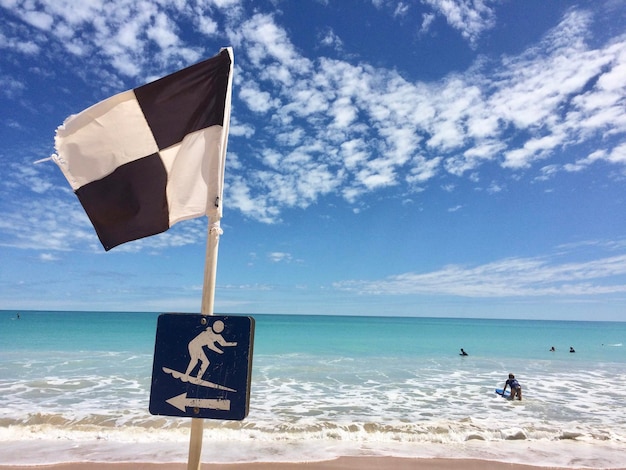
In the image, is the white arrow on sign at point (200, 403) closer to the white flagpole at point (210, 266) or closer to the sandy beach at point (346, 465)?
the white flagpole at point (210, 266)

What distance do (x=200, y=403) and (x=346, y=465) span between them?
5.65 metres

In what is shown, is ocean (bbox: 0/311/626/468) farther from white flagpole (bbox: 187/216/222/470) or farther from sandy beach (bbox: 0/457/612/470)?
white flagpole (bbox: 187/216/222/470)

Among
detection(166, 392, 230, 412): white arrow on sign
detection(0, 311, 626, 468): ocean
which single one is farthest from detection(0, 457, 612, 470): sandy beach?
detection(166, 392, 230, 412): white arrow on sign

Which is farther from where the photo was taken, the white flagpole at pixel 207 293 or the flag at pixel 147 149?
the flag at pixel 147 149

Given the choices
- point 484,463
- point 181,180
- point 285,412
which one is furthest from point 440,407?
point 181,180

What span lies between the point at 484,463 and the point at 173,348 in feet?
23.1

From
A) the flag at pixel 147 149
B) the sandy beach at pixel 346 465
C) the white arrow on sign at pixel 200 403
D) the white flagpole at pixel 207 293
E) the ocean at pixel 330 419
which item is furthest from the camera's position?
the ocean at pixel 330 419

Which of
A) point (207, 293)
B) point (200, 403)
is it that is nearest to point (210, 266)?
point (207, 293)

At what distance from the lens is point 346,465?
7.23m

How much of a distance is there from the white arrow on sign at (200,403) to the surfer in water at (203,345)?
133 mm

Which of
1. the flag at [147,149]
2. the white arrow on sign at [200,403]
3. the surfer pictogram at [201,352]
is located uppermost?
the flag at [147,149]

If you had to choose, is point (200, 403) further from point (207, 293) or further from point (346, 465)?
point (346, 465)

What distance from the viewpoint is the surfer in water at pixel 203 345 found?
249cm

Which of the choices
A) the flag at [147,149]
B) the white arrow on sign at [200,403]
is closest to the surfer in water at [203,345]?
the white arrow on sign at [200,403]
